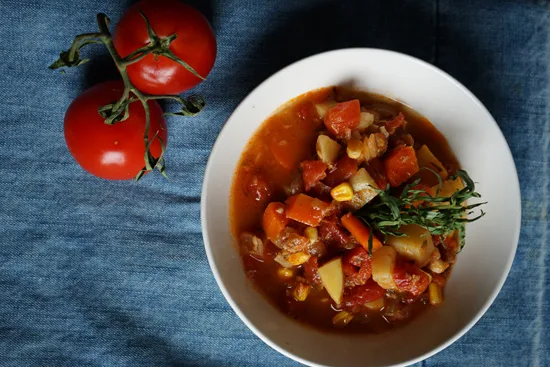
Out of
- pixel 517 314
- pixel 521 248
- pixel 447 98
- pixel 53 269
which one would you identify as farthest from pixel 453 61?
pixel 53 269

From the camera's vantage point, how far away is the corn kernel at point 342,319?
7.57 ft

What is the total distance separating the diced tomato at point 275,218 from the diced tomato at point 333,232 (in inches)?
6.1

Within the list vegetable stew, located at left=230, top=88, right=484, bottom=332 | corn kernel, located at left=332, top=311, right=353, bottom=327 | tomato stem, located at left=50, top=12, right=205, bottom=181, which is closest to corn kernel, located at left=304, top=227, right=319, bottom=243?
vegetable stew, located at left=230, top=88, right=484, bottom=332

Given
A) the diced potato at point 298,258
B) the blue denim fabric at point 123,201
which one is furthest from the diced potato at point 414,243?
the blue denim fabric at point 123,201

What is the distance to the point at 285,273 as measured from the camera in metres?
2.31

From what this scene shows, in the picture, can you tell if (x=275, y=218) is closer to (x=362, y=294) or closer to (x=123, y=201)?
(x=362, y=294)

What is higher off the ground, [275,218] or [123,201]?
[275,218]

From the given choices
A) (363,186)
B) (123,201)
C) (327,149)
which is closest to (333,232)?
(363,186)

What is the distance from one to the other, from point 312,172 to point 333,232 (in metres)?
0.26

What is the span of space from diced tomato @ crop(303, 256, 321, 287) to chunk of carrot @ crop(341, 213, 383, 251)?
20cm

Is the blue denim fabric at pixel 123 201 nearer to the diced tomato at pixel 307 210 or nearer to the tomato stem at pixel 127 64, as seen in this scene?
the tomato stem at pixel 127 64

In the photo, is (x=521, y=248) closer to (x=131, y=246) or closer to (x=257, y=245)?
(x=257, y=245)

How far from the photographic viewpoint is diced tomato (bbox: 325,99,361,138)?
2.21m

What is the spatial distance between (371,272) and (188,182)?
0.87 m
